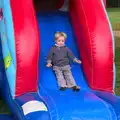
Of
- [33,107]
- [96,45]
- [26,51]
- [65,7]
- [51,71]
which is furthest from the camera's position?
[65,7]

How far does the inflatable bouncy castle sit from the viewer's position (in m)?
3.59

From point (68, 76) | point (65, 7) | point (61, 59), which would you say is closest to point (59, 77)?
point (68, 76)

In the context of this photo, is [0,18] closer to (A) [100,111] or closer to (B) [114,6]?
(A) [100,111]

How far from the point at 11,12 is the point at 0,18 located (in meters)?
0.39

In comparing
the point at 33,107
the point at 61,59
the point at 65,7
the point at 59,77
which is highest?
the point at 65,7

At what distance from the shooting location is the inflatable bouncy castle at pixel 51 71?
359 cm

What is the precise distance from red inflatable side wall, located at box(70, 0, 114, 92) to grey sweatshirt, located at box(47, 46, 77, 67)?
0.71 feet

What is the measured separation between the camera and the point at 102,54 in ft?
13.5

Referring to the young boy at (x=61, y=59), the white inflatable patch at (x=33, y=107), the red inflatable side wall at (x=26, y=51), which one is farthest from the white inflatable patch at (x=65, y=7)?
the white inflatable patch at (x=33, y=107)

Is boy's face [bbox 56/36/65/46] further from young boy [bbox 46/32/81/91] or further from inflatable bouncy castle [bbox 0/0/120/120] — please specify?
inflatable bouncy castle [bbox 0/0/120/120]

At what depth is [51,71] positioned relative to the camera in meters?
4.44

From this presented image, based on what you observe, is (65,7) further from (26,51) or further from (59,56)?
(26,51)

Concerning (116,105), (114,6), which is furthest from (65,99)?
(114,6)

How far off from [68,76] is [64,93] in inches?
11.9
